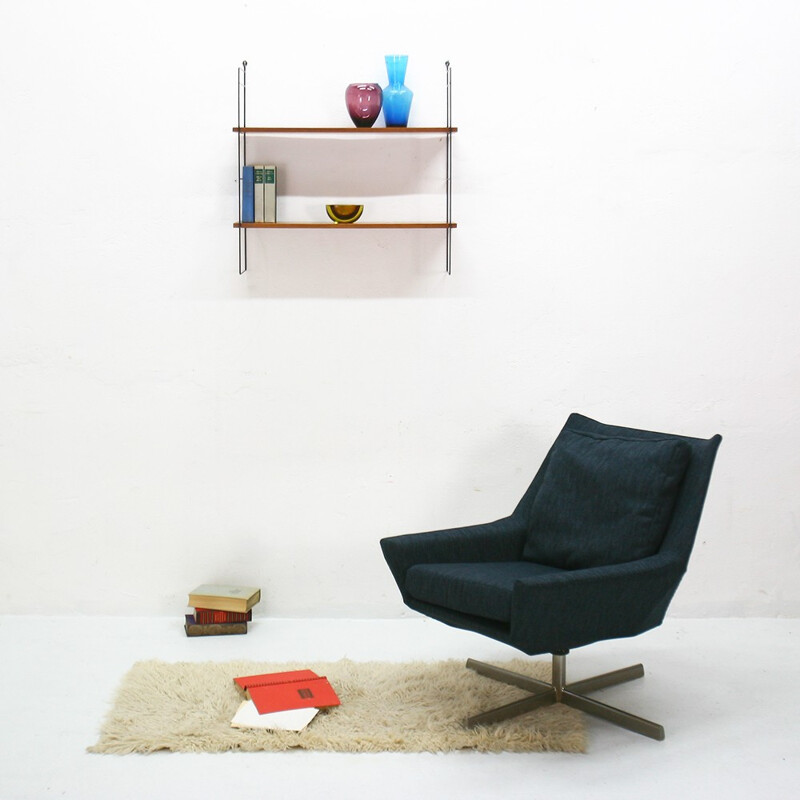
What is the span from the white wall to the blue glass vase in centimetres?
16

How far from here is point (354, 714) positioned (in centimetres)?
273

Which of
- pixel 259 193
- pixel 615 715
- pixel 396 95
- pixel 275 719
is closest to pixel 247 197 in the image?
pixel 259 193

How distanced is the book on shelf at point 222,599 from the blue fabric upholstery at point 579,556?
0.83 m

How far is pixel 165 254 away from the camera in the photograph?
3666 millimetres

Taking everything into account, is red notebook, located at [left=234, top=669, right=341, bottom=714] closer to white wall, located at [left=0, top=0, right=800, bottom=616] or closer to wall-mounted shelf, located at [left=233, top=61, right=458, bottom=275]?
white wall, located at [left=0, top=0, right=800, bottom=616]

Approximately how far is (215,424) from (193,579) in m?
0.60

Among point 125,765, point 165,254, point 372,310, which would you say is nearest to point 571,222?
point 372,310

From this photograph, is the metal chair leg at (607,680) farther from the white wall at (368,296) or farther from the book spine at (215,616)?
the book spine at (215,616)

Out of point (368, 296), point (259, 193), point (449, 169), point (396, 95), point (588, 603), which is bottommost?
point (588, 603)

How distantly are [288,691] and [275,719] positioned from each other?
0.16 meters

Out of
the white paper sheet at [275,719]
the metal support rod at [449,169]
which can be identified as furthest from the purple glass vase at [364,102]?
the white paper sheet at [275,719]

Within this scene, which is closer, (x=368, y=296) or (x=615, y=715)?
(x=615, y=715)

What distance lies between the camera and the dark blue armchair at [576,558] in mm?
2502

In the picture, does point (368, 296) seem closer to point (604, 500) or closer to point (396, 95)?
point (396, 95)
